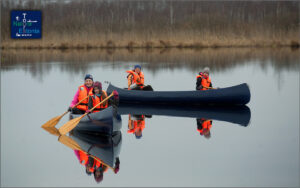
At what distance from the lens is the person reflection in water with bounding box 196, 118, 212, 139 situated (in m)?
7.97

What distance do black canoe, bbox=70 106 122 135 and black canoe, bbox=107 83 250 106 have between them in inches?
121

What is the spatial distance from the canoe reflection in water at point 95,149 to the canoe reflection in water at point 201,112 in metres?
1.10

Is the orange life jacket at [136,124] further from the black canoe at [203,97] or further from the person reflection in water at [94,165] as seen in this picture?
the person reflection in water at [94,165]

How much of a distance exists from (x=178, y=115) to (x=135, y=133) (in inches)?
73.2

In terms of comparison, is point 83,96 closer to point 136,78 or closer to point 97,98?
point 97,98

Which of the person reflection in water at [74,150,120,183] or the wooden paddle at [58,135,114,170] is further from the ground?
the wooden paddle at [58,135,114,170]

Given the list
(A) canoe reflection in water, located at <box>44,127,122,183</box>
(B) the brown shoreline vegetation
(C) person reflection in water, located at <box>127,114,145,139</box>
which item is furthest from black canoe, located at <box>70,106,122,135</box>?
(B) the brown shoreline vegetation

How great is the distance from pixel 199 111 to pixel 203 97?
51 centimetres

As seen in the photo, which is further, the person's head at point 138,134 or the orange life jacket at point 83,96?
the orange life jacket at point 83,96

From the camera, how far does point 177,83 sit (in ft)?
50.3

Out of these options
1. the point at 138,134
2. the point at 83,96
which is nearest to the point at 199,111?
the point at 138,134

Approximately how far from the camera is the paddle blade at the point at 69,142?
7161 millimetres

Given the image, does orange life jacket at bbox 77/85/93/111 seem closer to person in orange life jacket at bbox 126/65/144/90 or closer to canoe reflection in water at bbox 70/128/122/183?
canoe reflection in water at bbox 70/128/122/183

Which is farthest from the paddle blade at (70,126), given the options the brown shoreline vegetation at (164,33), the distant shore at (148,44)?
the distant shore at (148,44)
